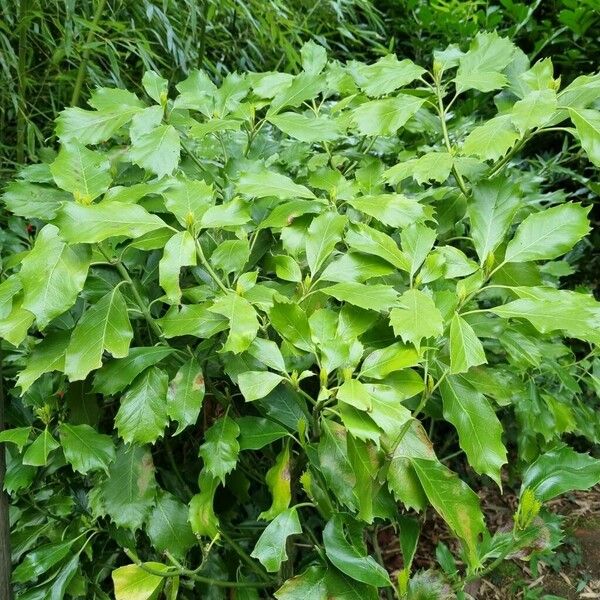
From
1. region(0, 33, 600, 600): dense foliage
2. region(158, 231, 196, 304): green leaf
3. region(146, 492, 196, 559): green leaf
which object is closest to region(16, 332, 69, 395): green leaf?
→ region(0, 33, 600, 600): dense foliage

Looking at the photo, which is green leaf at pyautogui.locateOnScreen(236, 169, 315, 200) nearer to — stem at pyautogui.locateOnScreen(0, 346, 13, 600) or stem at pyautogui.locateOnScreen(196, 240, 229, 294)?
stem at pyautogui.locateOnScreen(196, 240, 229, 294)

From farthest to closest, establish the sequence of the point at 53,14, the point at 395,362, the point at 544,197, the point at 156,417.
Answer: the point at 53,14
the point at 544,197
the point at 156,417
the point at 395,362

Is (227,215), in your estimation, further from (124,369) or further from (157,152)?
(124,369)

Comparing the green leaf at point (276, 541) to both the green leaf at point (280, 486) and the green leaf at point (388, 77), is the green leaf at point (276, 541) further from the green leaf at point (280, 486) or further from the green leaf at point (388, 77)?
the green leaf at point (388, 77)

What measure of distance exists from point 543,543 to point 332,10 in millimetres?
2884

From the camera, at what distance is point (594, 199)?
284cm

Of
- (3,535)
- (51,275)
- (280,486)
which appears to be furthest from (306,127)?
(3,535)

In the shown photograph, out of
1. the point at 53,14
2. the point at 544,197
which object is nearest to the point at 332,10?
the point at 53,14

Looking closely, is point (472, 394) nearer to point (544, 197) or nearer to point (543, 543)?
point (543, 543)

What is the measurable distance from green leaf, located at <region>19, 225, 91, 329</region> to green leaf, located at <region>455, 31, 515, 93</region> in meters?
0.76

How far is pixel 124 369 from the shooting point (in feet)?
3.21

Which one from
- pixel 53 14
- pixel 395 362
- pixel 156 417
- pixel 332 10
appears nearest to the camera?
pixel 395 362

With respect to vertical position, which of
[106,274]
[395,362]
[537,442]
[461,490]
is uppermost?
[395,362]

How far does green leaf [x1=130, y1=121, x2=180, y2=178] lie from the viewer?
40.2 inches
